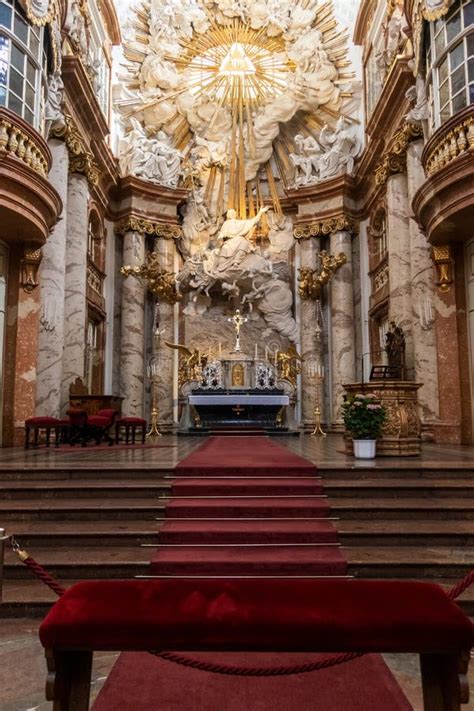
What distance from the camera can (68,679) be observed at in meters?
2.38

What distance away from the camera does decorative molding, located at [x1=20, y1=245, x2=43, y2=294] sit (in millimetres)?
10820

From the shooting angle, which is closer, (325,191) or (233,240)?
(325,191)

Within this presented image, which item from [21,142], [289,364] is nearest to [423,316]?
[289,364]

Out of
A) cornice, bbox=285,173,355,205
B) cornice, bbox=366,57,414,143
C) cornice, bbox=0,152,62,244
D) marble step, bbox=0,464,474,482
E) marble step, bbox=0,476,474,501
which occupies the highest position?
cornice, bbox=366,57,414,143

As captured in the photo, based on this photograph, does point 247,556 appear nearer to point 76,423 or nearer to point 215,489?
point 215,489

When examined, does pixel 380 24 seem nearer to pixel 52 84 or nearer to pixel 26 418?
pixel 52 84

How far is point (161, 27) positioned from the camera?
17.5 metres

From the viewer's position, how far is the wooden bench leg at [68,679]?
7.38 ft

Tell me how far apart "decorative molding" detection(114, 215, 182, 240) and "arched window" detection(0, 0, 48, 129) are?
623cm

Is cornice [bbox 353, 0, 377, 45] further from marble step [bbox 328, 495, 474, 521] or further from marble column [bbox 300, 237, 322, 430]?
marble step [bbox 328, 495, 474, 521]

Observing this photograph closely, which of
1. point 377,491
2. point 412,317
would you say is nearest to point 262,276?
point 412,317

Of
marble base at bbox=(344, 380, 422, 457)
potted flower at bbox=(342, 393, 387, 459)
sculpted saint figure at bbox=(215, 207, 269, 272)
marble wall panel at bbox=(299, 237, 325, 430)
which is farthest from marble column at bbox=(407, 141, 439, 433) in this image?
sculpted saint figure at bbox=(215, 207, 269, 272)

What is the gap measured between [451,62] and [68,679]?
11.3 m

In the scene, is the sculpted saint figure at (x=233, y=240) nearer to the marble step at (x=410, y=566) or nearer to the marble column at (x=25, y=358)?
the marble column at (x=25, y=358)
